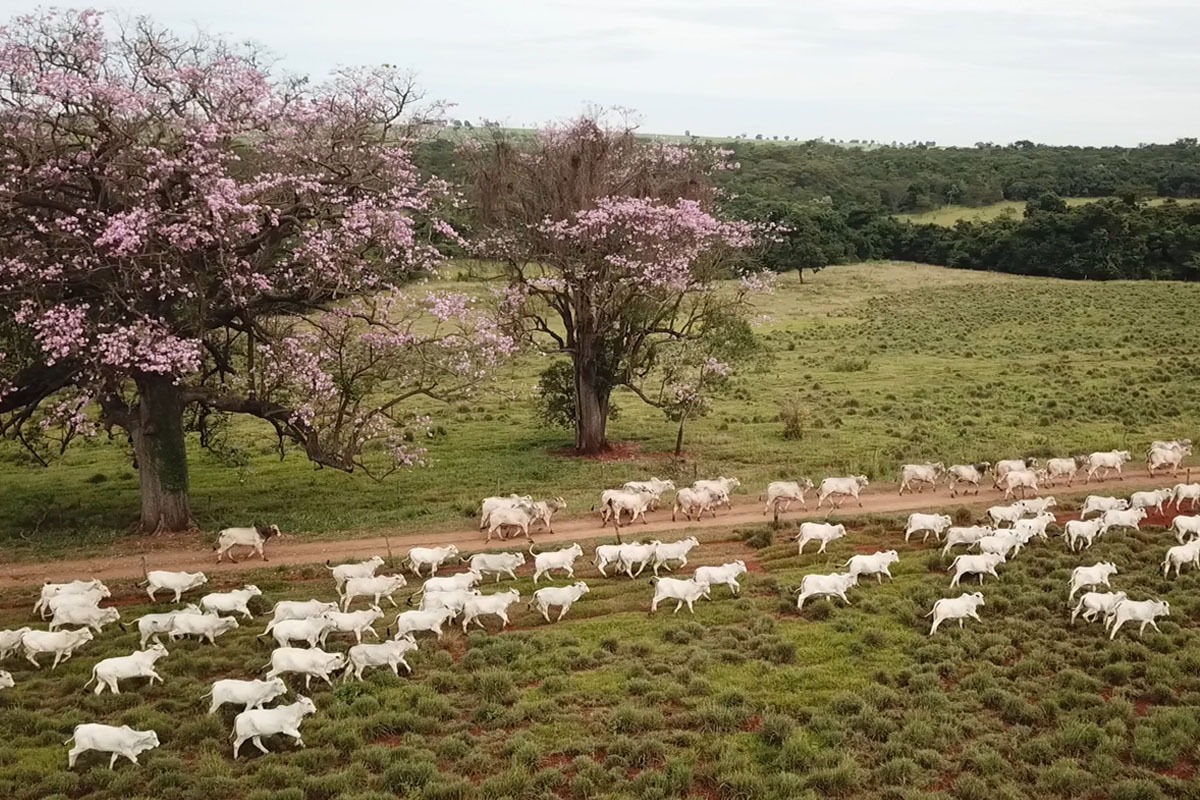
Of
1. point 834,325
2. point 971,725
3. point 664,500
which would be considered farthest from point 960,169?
point 971,725

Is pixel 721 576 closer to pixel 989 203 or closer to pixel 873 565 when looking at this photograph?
pixel 873 565

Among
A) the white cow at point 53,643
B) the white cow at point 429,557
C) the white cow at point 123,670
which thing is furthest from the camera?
the white cow at point 429,557

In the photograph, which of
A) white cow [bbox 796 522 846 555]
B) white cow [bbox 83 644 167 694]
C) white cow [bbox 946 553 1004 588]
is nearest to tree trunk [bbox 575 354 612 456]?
white cow [bbox 796 522 846 555]

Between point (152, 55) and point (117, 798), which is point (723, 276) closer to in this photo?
point (152, 55)

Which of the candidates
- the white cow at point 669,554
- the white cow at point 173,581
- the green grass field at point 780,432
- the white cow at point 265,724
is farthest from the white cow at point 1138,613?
the white cow at point 173,581

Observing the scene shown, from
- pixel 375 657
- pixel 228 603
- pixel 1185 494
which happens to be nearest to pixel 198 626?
pixel 228 603

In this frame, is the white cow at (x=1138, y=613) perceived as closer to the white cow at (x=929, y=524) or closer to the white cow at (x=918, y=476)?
the white cow at (x=929, y=524)

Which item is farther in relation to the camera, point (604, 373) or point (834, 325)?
point (834, 325)
